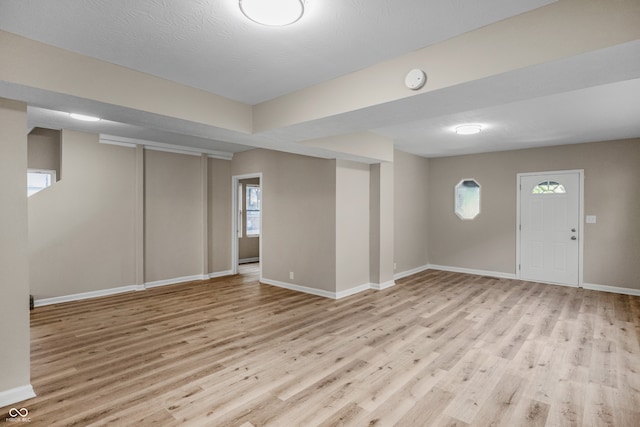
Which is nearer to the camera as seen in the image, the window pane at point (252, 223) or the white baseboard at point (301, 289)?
the white baseboard at point (301, 289)

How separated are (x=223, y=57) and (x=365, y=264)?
13.4 feet

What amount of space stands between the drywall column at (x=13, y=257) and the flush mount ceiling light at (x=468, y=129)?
4.67m

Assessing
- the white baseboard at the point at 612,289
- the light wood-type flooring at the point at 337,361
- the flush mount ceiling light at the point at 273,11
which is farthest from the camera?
the white baseboard at the point at 612,289

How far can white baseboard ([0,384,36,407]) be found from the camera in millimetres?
2314

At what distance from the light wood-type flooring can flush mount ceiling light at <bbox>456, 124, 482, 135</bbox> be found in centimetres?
246

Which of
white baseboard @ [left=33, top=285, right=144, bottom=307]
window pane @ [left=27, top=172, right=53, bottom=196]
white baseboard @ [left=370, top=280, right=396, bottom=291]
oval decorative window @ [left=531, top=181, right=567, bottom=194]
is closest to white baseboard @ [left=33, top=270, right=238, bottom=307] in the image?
white baseboard @ [left=33, top=285, right=144, bottom=307]

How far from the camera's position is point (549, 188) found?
6008 mm

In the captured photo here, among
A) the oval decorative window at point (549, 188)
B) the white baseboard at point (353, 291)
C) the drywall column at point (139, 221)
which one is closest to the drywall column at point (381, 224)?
the white baseboard at point (353, 291)

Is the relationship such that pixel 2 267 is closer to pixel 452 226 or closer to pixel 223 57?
pixel 223 57

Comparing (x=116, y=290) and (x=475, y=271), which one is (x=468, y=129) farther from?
(x=116, y=290)

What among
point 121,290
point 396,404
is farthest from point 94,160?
point 396,404

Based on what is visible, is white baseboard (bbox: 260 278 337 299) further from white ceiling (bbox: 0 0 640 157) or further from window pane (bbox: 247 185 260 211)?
window pane (bbox: 247 185 260 211)

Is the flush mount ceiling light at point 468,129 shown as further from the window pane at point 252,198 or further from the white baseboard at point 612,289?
the window pane at point 252,198

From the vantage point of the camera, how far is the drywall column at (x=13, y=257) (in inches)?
91.4
